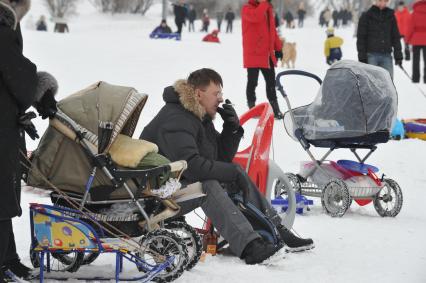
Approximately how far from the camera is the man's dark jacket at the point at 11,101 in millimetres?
3471

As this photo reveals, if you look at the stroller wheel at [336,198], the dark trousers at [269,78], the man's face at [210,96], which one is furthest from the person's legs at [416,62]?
the man's face at [210,96]

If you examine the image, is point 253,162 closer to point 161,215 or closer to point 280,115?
point 161,215

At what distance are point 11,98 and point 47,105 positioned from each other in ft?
1.13

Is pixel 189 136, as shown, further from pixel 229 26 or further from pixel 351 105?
pixel 229 26

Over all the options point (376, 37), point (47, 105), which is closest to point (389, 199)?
point (47, 105)

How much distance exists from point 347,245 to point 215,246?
1002mm

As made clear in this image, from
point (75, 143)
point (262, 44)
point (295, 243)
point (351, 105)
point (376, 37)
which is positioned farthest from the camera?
point (262, 44)

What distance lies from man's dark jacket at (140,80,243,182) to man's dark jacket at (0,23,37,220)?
4.14ft

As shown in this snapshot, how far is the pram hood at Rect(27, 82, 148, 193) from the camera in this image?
13.3ft

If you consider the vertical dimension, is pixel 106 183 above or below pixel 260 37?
below

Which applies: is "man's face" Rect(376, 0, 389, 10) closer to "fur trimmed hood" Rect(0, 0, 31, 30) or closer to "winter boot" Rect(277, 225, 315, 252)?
"winter boot" Rect(277, 225, 315, 252)

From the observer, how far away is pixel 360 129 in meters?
6.40

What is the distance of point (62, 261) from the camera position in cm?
446

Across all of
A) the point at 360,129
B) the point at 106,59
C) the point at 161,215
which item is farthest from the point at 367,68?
the point at 106,59
